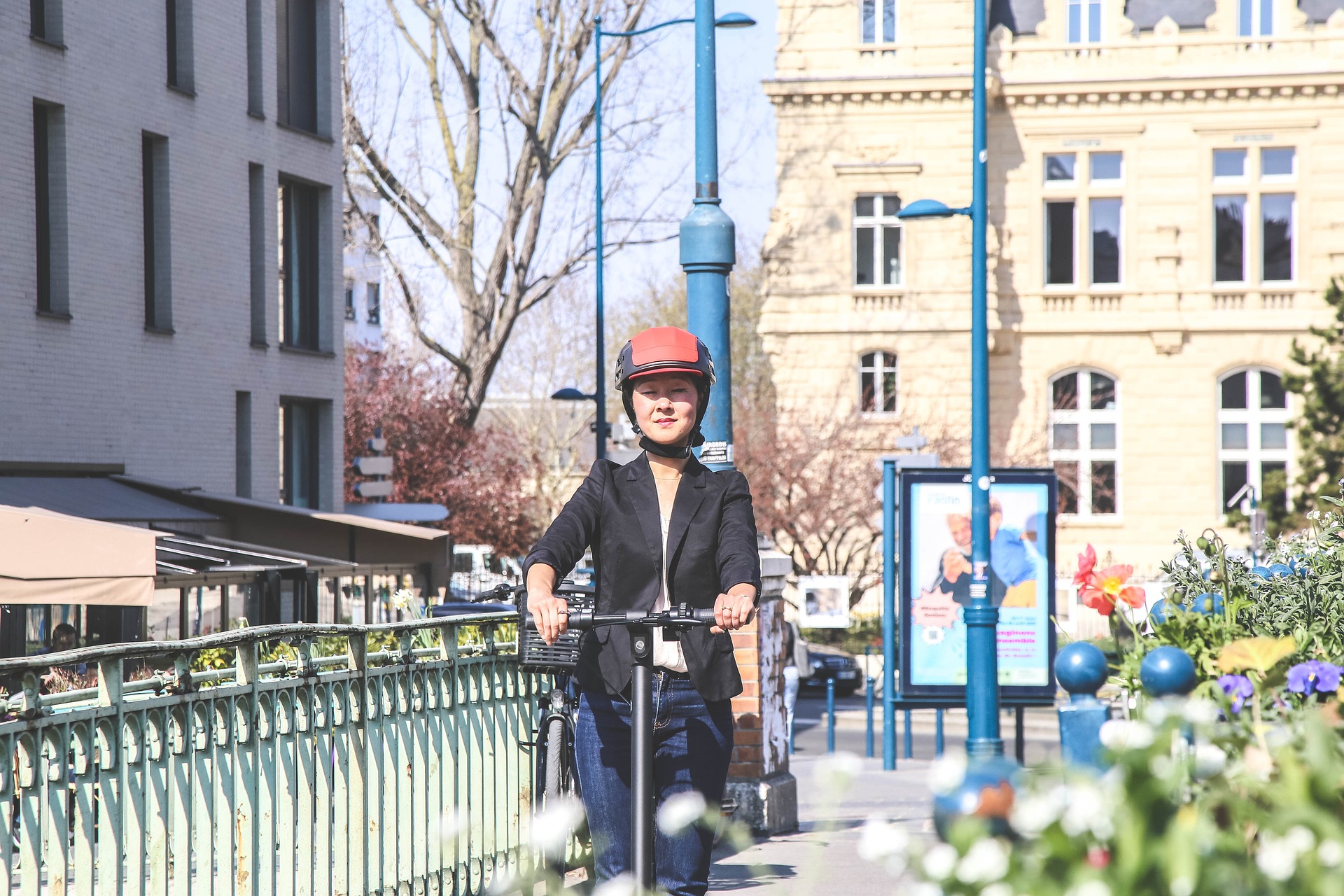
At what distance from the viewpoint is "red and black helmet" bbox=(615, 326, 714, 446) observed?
4.45 meters

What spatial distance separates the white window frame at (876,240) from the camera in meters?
39.3

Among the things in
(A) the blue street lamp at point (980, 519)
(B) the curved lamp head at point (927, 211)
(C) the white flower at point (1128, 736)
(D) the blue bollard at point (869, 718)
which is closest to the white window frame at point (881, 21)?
(B) the curved lamp head at point (927, 211)

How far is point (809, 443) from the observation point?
120ft

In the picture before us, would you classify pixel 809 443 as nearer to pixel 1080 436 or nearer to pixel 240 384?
pixel 1080 436

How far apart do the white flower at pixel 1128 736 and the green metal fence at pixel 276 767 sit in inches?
57.0

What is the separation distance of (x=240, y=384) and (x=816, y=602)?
12725 millimetres

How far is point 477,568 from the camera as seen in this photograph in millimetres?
50344

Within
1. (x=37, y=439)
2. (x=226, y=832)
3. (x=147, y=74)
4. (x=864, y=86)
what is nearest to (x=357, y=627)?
(x=226, y=832)

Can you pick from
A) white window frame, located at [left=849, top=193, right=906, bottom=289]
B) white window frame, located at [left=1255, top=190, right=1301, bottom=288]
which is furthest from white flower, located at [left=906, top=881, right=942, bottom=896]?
white window frame, located at [left=1255, top=190, right=1301, bottom=288]

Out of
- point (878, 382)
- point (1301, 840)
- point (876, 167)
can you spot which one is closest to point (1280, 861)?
point (1301, 840)

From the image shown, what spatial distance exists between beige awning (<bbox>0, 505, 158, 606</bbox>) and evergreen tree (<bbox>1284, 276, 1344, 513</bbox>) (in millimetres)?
23359

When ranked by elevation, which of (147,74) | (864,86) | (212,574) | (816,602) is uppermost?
(864,86)

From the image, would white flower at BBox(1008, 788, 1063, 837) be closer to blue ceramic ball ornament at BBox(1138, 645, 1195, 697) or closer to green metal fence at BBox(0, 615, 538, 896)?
blue ceramic ball ornament at BBox(1138, 645, 1195, 697)

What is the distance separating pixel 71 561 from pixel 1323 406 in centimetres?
2508
